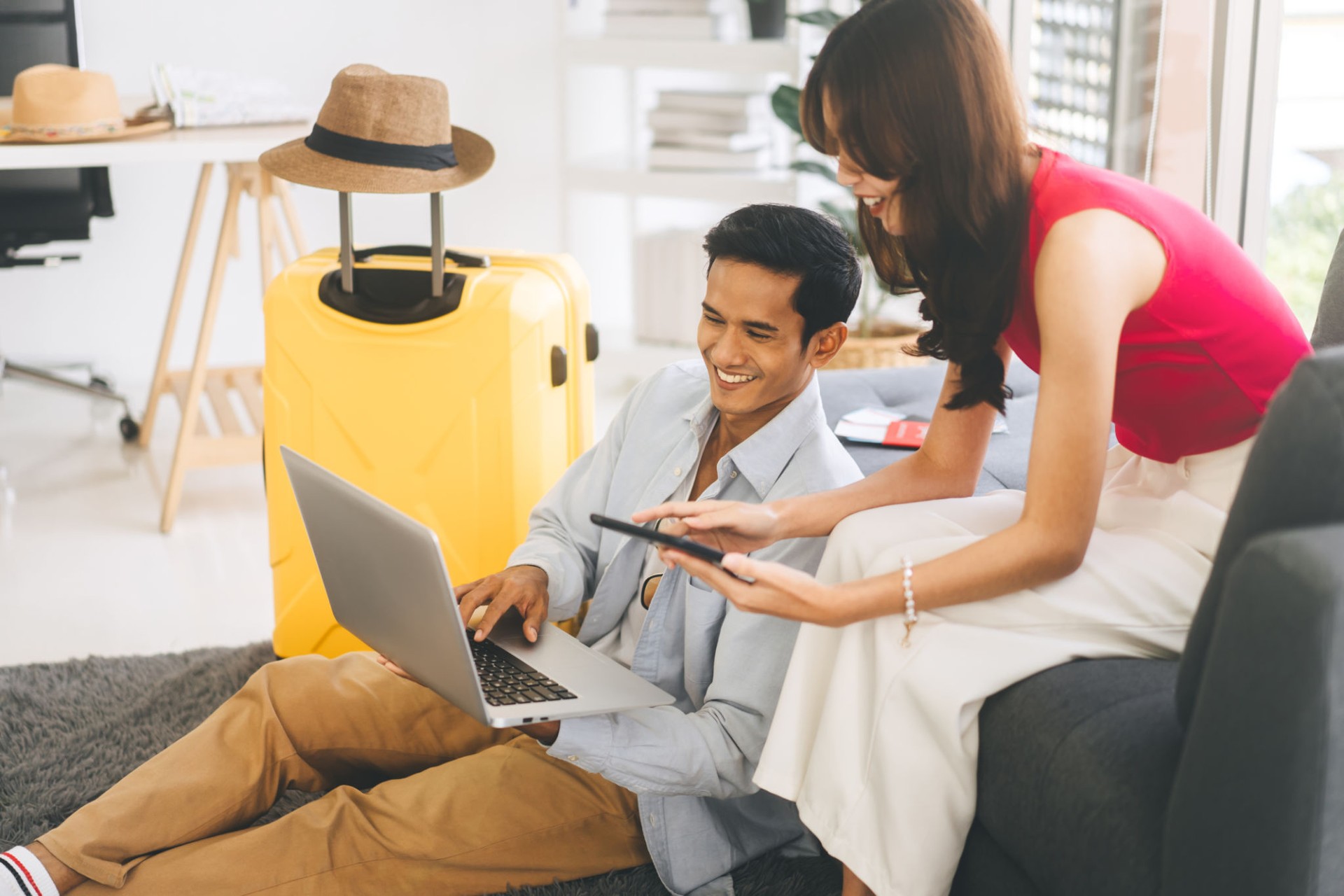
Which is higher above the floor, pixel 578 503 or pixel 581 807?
pixel 578 503

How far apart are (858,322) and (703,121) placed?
0.71 meters

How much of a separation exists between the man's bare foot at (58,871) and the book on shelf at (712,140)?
2.62 meters

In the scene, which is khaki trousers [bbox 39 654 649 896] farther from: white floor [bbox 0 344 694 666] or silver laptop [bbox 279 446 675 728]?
white floor [bbox 0 344 694 666]

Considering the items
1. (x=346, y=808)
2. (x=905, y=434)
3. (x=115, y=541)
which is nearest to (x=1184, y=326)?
(x=905, y=434)

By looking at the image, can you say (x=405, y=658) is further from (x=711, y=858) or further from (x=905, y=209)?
(x=905, y=209)

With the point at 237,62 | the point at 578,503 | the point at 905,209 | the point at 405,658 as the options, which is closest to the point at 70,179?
the point at 237,62

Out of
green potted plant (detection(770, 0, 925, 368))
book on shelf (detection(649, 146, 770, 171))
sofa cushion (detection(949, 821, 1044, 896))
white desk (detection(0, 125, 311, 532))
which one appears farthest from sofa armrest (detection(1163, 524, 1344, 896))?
book on shelf (detection(649, 146, 770, 171))

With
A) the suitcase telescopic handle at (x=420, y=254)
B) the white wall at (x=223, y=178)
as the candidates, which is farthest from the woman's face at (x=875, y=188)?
the white wall at (x=223, y=178)

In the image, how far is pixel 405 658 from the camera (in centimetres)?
126

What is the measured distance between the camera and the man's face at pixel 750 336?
139cm

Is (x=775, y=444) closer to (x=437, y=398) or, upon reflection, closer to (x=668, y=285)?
(x=437, y=398)

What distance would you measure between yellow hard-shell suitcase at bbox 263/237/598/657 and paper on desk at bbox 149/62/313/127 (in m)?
1.12

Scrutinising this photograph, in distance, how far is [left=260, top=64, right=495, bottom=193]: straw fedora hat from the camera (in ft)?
5.90

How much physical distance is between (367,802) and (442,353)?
707mm
